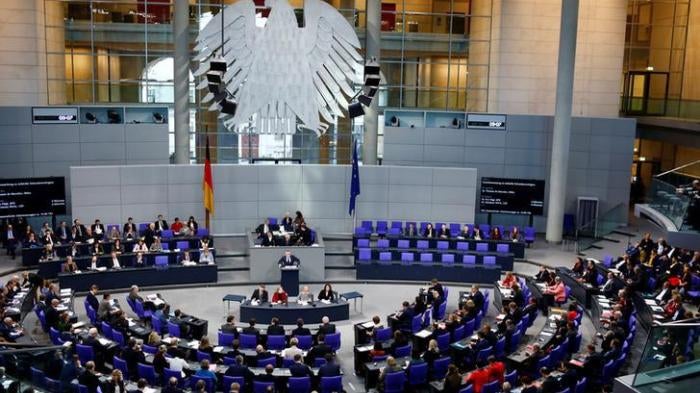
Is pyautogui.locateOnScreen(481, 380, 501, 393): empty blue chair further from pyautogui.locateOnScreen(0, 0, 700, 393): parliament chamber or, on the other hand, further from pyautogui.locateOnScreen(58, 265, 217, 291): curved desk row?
pyautogui.locateOnScreen(58, 265, 217, 291): curved desk row

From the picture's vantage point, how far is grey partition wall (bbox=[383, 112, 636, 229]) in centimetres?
2678

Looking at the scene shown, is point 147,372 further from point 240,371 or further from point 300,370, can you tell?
point 300,370

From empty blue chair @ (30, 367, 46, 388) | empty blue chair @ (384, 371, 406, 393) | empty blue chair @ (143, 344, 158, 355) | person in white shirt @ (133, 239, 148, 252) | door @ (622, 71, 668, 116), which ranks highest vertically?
door @ (622, 71, 668, 116)

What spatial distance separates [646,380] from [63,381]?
7832mm

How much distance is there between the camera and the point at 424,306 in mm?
16703

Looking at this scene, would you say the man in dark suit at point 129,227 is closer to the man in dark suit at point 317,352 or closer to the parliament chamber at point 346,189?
the parliament chamber at point 346,189

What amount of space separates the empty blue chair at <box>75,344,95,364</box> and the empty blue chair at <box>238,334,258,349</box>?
9.19ft

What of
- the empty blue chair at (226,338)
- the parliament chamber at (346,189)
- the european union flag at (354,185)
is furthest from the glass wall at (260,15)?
the empty blue chair at (226,338)

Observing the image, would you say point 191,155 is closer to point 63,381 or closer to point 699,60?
point 63,381

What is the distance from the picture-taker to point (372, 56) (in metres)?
25.6

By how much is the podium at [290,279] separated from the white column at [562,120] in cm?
1074

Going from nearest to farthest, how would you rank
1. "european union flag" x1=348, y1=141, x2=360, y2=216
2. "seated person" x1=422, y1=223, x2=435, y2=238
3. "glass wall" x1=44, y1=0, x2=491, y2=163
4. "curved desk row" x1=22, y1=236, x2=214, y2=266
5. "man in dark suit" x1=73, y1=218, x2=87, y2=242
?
"curved desk row" x1=22, y1=236, x2=214, y2=266 → "man in dark suit" x1=73, y1=218, x2=87, y2=242 → "seated person" x1=422, y1=223, x2=435, y2=238 → "european union flag" x1=348, y1=141, x2=360, y2=216 → "glass wall" x1=44, y1=0, x2=491, y2=163

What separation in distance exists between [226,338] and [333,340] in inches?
84.7

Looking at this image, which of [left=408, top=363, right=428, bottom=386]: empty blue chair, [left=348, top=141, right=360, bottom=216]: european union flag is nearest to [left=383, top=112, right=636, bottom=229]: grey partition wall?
[left=348, top=141, right=360, bottom=216]: european union flag
